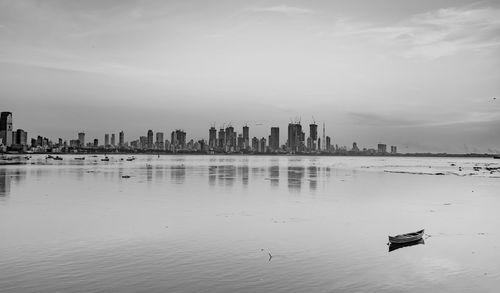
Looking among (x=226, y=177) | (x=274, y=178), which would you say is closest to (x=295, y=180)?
(x=274, y=178)

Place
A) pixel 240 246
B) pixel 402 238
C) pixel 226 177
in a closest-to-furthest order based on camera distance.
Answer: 1. pixel 240 246
2. pixel 402 238
3. pixel 226 177

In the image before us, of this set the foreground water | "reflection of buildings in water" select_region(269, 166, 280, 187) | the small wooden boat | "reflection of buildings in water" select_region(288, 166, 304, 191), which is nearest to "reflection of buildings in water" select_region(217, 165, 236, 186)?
"reflection of buildings in water" select_region(269, 166, 280, 187)

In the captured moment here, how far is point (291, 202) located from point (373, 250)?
74.7 feet

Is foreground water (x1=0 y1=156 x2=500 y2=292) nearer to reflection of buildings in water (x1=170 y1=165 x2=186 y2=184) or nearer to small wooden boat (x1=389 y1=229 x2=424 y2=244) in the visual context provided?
small wooden boat (x1=389 y1=229 x2=424 y2=244)

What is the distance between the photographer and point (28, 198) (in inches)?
1905

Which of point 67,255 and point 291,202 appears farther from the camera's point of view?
point 291,202

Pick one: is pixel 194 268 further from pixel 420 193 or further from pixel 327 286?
pixel 420 193

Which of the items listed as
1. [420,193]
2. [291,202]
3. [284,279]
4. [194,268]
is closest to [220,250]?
[194,268]

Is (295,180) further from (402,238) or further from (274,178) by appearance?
(402,238)

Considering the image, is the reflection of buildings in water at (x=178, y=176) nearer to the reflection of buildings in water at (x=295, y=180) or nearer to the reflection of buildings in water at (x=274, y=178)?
the reflection of buildings in water at (x=274, y=178)

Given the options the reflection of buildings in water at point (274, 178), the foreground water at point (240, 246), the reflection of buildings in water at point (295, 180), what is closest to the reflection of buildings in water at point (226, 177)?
the reflection of buildings in water at point (274, 178)

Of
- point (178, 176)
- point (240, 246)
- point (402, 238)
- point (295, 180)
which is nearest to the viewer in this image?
point (240, 246)

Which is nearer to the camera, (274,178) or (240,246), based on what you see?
(240,246)

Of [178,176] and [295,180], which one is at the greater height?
[178,176]
